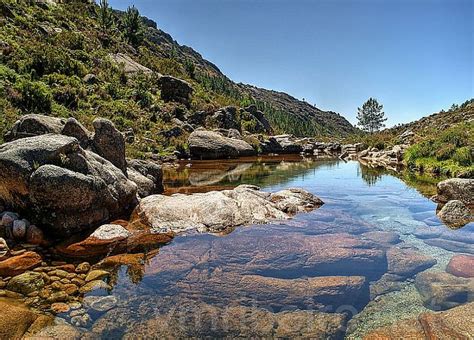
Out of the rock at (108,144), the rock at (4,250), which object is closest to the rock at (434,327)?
the rock at (4,250)

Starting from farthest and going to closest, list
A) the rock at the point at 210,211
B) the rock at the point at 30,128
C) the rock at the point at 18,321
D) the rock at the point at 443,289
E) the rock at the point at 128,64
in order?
the rock at the point at 128,64, the rock at the point at 30,128, the rock at the point at 210,211, the rock at the point at 443,289, the rock at the point at 18,321

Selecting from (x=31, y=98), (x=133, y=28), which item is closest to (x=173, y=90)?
(x=31, y=98)

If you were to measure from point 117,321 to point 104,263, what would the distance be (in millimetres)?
3046

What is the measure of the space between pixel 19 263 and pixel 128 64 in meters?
55.8

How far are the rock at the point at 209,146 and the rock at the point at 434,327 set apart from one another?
120 ft

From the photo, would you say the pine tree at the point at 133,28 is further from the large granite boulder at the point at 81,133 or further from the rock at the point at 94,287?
the rock at the point at 94,287

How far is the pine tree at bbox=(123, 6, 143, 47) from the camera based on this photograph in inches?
2982

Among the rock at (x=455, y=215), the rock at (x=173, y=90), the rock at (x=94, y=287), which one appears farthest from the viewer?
the rock at (x=173, y=90)

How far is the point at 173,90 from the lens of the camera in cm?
5562

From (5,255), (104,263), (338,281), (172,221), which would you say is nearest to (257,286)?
(338,281)

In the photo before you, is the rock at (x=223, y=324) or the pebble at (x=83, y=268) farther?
the pebble at (x=83, y=268)

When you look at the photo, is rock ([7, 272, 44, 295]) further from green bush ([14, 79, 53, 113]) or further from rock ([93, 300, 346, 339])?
green bush ([14, 79, 53, 113])

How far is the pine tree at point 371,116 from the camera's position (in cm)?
12631

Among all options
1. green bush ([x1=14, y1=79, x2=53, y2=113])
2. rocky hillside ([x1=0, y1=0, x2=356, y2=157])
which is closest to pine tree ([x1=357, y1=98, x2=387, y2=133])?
rocky hillside ([x1=0, y1=0, x2=356, y2=157])
